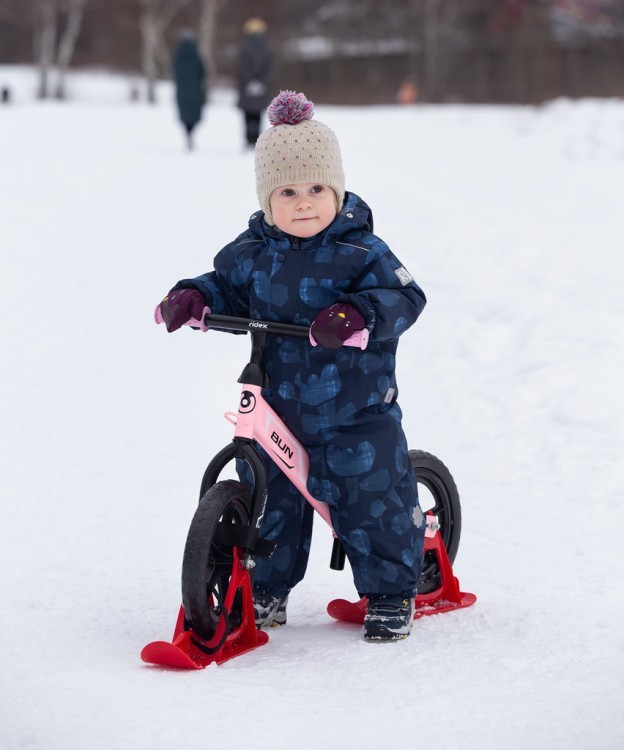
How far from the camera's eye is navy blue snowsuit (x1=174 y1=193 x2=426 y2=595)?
131 inches

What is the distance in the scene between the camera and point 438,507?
3988mm

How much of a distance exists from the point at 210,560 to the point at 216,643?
0.76 feet

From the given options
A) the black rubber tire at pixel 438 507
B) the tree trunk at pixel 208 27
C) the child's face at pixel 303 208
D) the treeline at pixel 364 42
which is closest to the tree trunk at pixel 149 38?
the treeline at pixel 364 42

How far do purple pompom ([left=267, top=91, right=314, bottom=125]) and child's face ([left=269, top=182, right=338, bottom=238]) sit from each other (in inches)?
9.1

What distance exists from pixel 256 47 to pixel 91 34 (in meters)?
26.6

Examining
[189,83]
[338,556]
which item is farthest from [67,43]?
[338,556]

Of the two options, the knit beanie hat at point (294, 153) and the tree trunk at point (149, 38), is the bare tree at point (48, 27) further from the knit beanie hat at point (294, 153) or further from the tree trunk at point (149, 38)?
the knit beanie hat at point (294, 153)

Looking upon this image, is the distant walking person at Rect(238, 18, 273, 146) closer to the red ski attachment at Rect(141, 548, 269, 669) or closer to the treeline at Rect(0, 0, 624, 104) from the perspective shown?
the red ski attachment at Rect(141, 548, 269, 669)

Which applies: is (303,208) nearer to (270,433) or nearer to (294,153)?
(294,153)

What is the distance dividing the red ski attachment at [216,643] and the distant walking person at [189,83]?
13.3 meters

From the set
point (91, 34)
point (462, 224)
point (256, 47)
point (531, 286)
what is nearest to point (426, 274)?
point (531, 286)

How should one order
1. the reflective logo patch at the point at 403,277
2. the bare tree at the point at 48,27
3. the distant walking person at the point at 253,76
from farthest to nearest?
the bare tree at the point at 48,27 → the distant walking person at the point at 253,76 → the reflective logo patch at the point at 403,277

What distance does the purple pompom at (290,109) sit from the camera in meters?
3.46

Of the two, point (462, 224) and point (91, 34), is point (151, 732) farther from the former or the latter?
point (91, 34)
